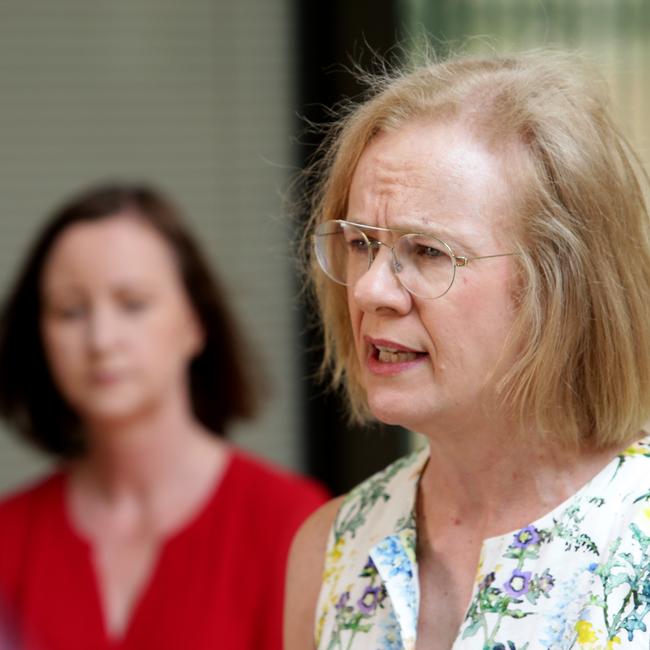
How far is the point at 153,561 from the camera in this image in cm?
348

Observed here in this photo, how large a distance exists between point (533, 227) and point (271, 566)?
173 centimetres

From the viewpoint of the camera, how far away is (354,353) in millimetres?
2205

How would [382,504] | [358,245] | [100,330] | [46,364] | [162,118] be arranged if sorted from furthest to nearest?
1. [162,118]
2. [46,364]
3. [100,330]
4. [382,504]
5. [358,245]

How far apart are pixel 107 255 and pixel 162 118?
1693 millimetres

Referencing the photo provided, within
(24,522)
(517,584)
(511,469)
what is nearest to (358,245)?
(511,469)

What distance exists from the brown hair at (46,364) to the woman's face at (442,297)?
1884 millimetres

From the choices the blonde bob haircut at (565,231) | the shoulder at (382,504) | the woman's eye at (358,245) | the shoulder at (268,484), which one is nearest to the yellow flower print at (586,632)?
the blonde bob haircut at (565,231)

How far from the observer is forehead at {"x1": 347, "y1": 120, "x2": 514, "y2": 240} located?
1.83m

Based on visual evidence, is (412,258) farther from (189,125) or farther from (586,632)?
(189,125)

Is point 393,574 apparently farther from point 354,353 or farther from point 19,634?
point 19,634

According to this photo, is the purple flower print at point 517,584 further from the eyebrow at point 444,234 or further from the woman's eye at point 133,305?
the woman's eye at point 133,305

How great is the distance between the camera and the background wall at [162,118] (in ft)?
16.6

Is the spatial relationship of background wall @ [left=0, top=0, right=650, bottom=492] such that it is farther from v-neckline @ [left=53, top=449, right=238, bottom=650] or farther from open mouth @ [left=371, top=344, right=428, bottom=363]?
open mouth @ [left=371, top=344, right=428, bottom=363]

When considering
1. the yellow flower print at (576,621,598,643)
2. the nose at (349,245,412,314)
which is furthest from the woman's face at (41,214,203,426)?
the yellow flower print at (576,621,598,643)
